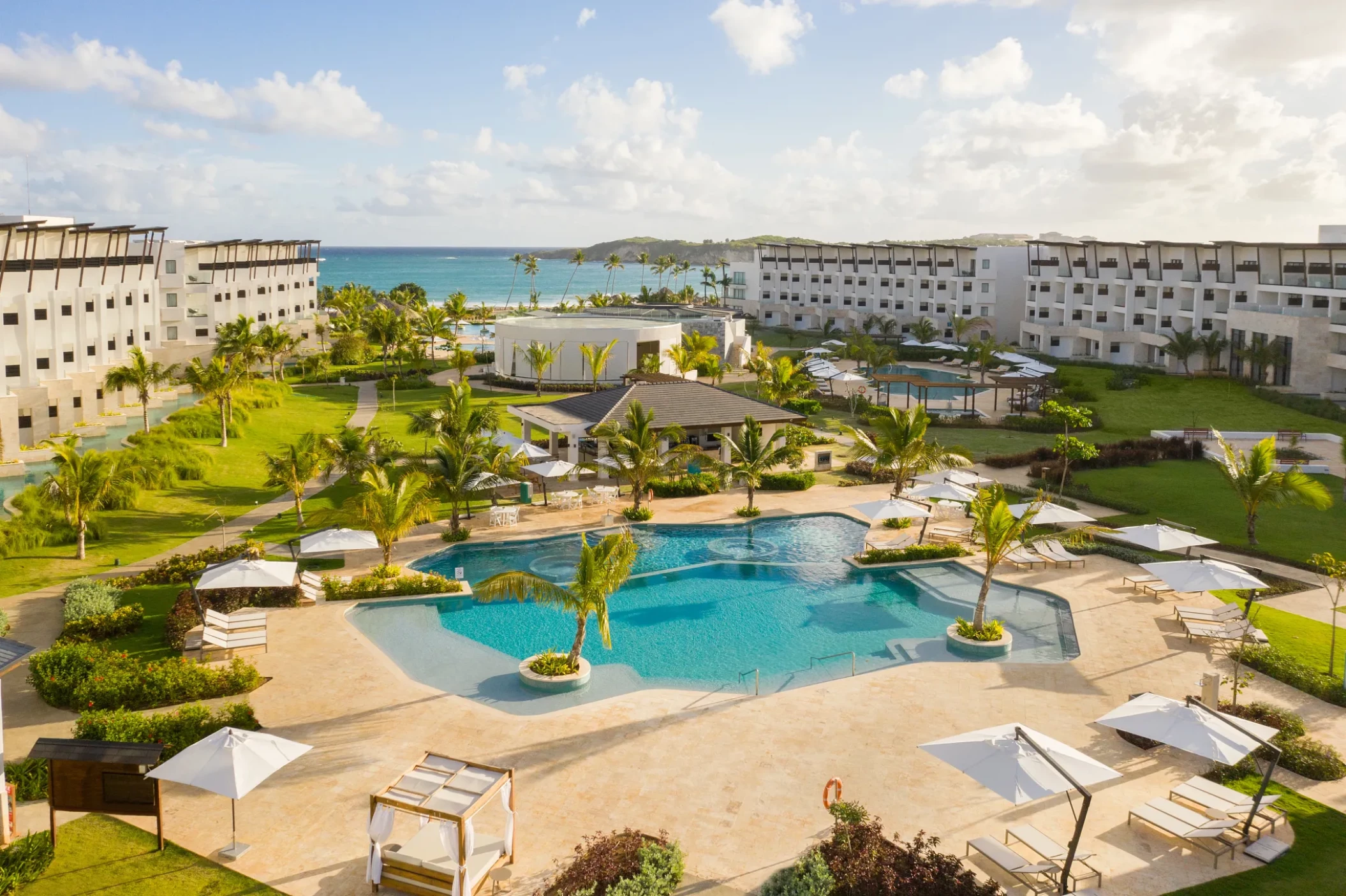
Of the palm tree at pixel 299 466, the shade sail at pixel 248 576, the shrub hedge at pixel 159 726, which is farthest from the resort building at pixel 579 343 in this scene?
the shrub hedge at pixel 159 726

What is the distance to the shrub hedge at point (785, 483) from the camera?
3653 cm

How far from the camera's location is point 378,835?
12.7 m

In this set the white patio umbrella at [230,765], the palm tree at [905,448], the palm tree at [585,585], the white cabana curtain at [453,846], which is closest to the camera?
the white cabana curtain at [453,846]

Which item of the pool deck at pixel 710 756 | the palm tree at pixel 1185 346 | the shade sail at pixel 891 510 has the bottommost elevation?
the pool deck at pixel 710 756

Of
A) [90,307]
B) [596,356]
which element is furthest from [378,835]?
[90,307]

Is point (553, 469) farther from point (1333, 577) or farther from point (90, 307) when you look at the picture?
point (90, 307)

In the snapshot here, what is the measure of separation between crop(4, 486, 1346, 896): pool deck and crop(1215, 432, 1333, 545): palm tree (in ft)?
27.1

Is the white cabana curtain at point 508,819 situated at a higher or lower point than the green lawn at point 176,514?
lower

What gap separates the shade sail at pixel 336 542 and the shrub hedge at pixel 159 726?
28.6 ft

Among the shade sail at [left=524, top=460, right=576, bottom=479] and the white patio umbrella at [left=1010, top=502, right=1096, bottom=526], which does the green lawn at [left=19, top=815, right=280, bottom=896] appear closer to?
the shade sail at [left=524, top=460, right=576, bottom=479]

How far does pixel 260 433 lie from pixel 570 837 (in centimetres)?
3596

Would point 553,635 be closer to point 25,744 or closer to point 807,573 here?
point 807,573

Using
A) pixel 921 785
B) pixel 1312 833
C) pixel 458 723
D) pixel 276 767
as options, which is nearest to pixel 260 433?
pixel 458 723

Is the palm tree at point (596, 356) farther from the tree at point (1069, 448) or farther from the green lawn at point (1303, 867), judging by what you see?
the green lawn at point (1303, 867)
